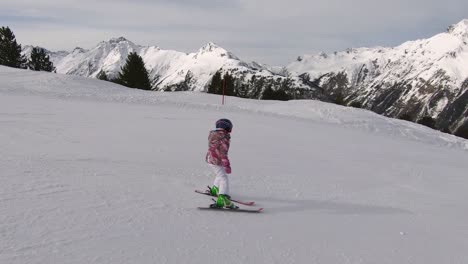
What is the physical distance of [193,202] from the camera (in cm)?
777

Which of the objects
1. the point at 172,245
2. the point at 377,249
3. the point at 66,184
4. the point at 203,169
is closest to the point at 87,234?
the point at 172,245

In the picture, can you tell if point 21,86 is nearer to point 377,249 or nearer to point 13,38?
point 377,249

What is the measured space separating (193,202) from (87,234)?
246 centimetres

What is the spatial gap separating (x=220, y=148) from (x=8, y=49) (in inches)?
2701

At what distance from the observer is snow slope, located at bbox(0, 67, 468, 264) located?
18.4 feet

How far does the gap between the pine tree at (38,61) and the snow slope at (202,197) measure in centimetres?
5756

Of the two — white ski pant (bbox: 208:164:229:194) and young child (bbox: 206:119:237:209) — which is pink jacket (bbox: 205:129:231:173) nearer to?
young child (bbox: 206:119:237:209)

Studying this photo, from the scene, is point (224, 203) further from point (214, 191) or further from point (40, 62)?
point (40, 62)

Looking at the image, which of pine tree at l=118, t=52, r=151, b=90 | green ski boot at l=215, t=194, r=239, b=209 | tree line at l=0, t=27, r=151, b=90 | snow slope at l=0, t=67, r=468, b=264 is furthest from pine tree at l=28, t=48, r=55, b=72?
green ski boot at l=215, t=194, r=239, b=209

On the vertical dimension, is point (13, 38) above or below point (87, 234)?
above

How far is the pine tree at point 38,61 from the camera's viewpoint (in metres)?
69.8

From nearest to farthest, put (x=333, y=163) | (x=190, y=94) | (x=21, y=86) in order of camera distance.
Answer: (x=333, y=163)
(x=21, y=86)
(x=190, y=94)

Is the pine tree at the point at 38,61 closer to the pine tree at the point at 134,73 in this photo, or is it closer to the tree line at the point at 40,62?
the tree line at the point at 40,62

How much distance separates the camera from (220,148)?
7984 mm
